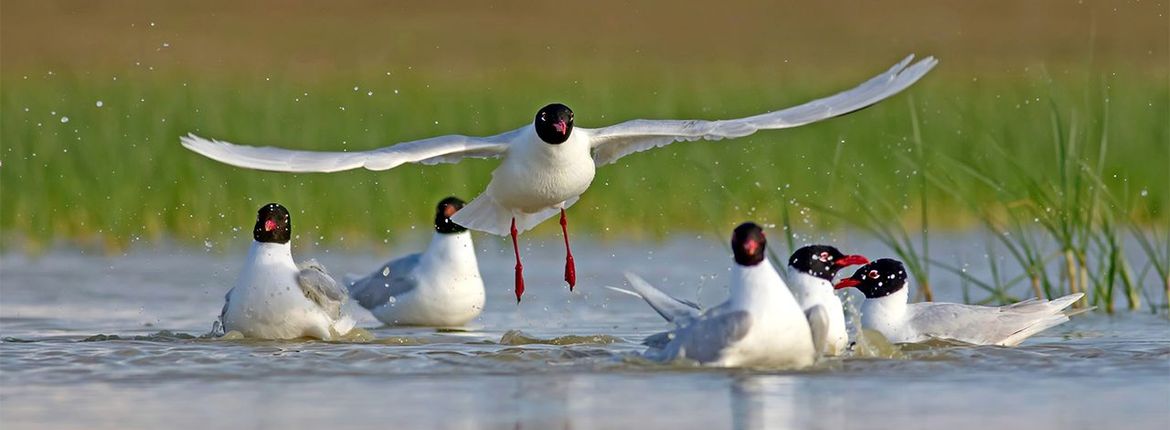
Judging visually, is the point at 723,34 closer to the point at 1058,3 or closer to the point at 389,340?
the point at 1058,3

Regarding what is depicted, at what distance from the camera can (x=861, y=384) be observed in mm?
7828

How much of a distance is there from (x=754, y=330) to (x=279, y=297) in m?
2.69

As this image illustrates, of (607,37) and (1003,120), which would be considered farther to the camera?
(607,37)

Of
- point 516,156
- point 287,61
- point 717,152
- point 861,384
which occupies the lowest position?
point 861,384

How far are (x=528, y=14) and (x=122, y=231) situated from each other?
93.4 feet

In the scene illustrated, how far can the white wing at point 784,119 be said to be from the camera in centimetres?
928

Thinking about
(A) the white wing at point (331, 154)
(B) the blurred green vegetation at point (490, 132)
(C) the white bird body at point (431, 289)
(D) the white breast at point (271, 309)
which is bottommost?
(D) the white breast at point (271, 309)

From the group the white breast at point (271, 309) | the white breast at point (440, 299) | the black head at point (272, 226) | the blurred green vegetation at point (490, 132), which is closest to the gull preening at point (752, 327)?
the blurred green vegetation at point (490, 132)

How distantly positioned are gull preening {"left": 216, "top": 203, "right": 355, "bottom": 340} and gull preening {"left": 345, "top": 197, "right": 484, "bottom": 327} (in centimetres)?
89

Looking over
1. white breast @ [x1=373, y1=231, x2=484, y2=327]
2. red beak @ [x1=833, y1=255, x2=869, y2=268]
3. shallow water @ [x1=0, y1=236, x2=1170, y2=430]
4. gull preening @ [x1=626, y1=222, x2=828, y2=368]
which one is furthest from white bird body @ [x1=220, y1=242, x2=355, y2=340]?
red beak @ [x1=833, y1=255, x2=869, y2=268]

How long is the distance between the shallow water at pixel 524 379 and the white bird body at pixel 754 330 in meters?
0.07

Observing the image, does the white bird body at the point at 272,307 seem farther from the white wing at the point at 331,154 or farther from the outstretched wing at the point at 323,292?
the white wing at the point at 331,154

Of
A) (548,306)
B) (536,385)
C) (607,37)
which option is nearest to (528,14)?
(607,37)

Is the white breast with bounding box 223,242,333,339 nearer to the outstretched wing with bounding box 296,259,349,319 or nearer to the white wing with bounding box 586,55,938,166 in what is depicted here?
the outstretched wing with bounding box 296,259,349,319
